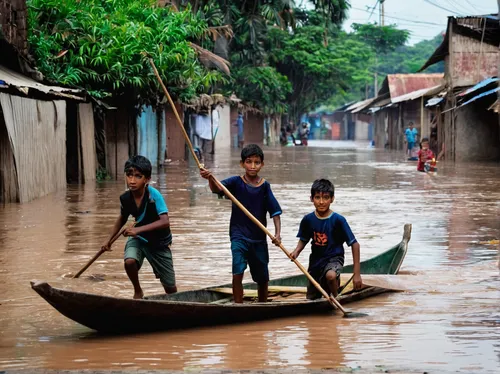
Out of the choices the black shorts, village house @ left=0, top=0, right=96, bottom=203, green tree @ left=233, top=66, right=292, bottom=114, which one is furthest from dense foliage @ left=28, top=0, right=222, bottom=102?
green tree @ left=233, top=66, right=292, bottom=114

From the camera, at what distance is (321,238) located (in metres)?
6.57

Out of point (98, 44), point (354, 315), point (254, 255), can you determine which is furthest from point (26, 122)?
point (354, 315)

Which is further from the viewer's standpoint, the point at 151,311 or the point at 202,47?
the point at 202,47

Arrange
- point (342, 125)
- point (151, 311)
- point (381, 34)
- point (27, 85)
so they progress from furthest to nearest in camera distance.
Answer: point (342, 125) < point (381, 34) < point (27, 85) < point (151, 311)

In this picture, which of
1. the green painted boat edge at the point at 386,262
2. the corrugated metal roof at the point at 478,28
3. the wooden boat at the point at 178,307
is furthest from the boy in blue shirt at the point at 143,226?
the corrugated metal roof at the point at 478,28

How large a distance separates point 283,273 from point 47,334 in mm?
3026

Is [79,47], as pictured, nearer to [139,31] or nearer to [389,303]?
[139,31]

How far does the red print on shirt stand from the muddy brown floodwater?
535 millimetres

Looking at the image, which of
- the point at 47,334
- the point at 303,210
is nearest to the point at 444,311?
the point at 47,334

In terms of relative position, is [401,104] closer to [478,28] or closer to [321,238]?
[478,28]

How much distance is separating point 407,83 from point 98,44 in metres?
28.6

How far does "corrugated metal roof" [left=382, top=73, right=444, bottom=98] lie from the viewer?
4384 centimetres

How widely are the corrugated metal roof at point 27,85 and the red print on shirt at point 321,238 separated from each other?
7202 mm

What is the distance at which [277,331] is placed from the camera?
599 cm
